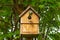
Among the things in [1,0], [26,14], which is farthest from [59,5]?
[1,0]

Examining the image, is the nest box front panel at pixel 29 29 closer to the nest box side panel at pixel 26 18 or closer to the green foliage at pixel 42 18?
the nest box side panel at pixel 26 18

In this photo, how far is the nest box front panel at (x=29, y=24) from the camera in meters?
3.32

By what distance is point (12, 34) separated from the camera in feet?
15.2

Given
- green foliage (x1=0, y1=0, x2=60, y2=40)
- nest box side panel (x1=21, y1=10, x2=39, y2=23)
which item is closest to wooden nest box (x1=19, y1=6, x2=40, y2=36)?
nest box side panel (x1=21, y1=10, x2=39, y2=23)

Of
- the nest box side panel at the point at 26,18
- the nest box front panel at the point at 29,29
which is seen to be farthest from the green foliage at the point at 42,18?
the nest box front panel at the point at 29,29

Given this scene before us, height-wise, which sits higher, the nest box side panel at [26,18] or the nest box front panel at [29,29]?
the nest box side panel at [26,18]

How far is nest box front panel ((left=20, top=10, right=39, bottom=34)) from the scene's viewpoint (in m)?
3.32

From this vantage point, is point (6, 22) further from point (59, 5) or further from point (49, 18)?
point (59, 5)

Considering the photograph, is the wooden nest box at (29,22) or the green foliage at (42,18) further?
the green foliage at (42,18)

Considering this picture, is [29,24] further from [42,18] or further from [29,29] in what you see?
[42,18]

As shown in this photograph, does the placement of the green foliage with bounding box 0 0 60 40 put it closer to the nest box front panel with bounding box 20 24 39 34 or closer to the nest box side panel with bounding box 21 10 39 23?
the nest box side panel with bounding box 21 10 39 23

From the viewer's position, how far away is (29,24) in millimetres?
3346

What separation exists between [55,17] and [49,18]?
250 millimetres

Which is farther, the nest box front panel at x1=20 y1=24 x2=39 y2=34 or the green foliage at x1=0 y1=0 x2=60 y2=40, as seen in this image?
the green foliage at x1=0 y1=0 x2=60 y2=40
